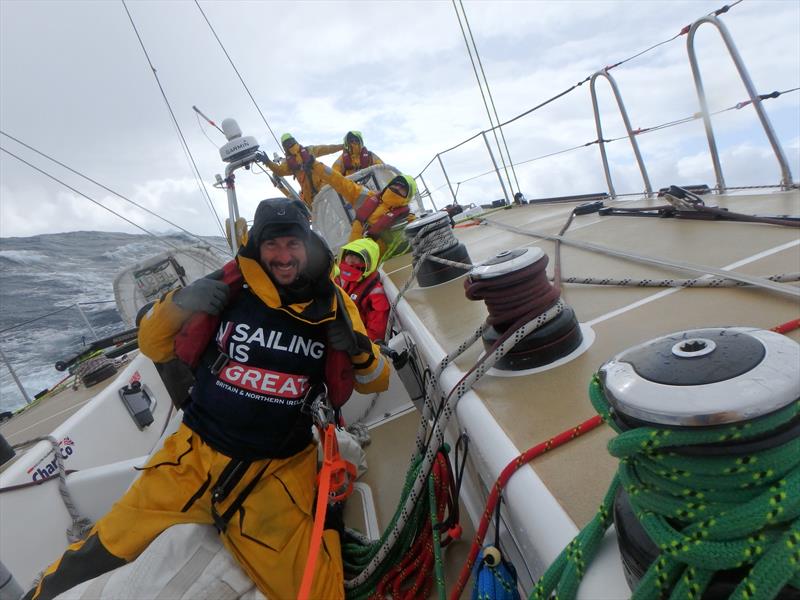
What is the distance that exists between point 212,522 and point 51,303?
17530 mm

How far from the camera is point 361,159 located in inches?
306

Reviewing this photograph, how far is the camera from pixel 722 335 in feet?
2.12

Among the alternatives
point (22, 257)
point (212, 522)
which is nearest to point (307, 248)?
point (212, 522)

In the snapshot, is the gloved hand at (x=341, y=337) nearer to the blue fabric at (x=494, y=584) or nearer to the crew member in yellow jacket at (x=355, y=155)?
the blue fabric at (x=494, y=584)

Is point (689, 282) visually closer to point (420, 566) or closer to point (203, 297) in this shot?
point (420, 566)

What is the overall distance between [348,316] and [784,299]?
4.94 ft

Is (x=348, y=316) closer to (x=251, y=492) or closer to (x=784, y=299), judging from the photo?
(x=251, y=492)

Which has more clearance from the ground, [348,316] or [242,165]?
[242,165]

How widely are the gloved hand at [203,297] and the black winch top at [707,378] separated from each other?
5.58 ft

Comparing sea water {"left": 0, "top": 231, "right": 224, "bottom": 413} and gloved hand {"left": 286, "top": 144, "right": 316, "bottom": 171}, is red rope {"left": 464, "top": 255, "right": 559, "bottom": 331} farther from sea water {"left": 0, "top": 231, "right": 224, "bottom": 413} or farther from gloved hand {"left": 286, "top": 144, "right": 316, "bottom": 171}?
gloved hand {"left": 286, "top": 144, "right": 316, "bottom": 171}

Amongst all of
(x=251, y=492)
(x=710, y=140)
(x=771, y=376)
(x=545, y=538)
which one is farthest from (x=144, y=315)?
(x=710, y=140)

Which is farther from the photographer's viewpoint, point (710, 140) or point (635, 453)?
point (710, 140)

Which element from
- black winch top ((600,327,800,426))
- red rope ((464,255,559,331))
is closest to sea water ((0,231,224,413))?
red rope ((464,255,559,331))

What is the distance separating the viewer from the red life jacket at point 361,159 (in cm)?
779
